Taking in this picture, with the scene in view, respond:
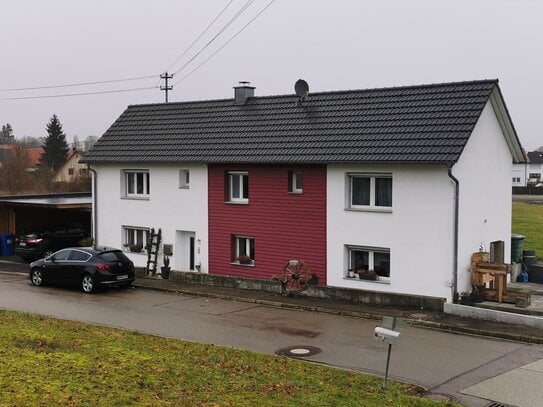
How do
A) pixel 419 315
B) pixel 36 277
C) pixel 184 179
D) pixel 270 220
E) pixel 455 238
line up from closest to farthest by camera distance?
pixel 419 315, pixel 455 238, pixel 270 220, pixel 36 277, pixel 184 179

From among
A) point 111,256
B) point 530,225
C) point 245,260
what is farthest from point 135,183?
point 530,225

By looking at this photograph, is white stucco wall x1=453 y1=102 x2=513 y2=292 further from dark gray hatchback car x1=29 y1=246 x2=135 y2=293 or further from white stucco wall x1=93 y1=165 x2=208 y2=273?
dark gray hatchback car x1=29 y1=246 x2=135 y2=293

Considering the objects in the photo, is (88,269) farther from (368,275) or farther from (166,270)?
(368,275)

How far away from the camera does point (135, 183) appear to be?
27.5m

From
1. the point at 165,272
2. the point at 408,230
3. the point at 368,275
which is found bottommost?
the point at 165,272

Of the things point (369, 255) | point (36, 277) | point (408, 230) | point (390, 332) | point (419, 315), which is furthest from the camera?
point (36, 277)

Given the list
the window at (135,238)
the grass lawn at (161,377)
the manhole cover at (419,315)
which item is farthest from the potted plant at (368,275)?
the window at (135,238)

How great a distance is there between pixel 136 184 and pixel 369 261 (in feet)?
37.3

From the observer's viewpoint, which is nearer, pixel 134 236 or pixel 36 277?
pixel 36 277

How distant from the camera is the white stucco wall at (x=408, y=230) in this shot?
741 inches

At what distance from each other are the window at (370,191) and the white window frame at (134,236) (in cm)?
978

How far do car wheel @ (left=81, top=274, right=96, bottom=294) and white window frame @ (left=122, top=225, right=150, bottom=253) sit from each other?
13.6 ft

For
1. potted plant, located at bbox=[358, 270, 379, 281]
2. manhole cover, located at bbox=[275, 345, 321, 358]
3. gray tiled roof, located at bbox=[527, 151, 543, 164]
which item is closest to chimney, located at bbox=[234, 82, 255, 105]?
potted plant, located at bbox=[358, 270, 379, 281]

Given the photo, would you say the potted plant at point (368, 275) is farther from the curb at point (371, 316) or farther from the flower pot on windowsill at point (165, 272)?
the flower pot on windowsill at point (165, 272)
